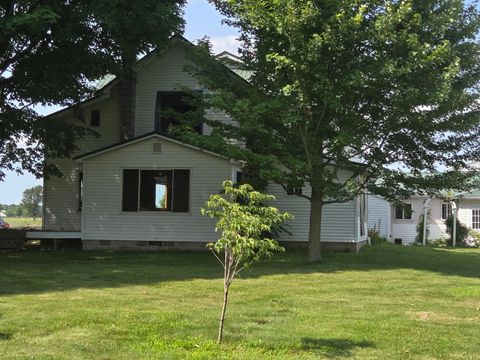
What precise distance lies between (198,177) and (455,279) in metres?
9.21

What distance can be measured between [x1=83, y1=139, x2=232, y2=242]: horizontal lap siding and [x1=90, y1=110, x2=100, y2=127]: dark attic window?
12.8 feet

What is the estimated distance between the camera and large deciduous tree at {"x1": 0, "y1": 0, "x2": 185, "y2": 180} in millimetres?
16438

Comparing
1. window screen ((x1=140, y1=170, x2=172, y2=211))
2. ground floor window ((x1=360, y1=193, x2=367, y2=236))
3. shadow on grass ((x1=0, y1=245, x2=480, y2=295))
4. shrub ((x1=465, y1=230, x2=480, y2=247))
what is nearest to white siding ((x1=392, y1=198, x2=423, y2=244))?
shrub ((x1=465, y1=230, x2=480, y2=247))

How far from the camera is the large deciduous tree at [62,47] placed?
1644 cm

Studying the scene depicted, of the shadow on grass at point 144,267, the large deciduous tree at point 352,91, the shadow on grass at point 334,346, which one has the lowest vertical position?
the shadow on grass at point 334,346

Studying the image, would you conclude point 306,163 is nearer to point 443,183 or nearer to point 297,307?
point 443,183

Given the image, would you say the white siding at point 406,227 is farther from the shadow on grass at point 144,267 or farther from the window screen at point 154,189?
the window screen at point 154,189

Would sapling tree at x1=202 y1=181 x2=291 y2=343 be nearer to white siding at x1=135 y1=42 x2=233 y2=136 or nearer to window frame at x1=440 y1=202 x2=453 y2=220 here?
white siding at x1=135 y1=42 x2=233 y2=136

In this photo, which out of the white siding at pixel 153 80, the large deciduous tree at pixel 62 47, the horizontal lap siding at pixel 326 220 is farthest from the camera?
the white siding at pixel 153 80

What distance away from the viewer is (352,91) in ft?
49.9

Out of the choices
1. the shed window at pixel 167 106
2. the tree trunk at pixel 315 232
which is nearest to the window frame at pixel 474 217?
the shed window at pixel 167 106

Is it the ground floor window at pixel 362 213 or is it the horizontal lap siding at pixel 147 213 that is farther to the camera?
the ground floor window at pixel 362 213

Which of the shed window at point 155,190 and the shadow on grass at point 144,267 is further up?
the shed window at point 155,190

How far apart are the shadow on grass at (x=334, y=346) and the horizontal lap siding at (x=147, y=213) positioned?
41.6 ft
